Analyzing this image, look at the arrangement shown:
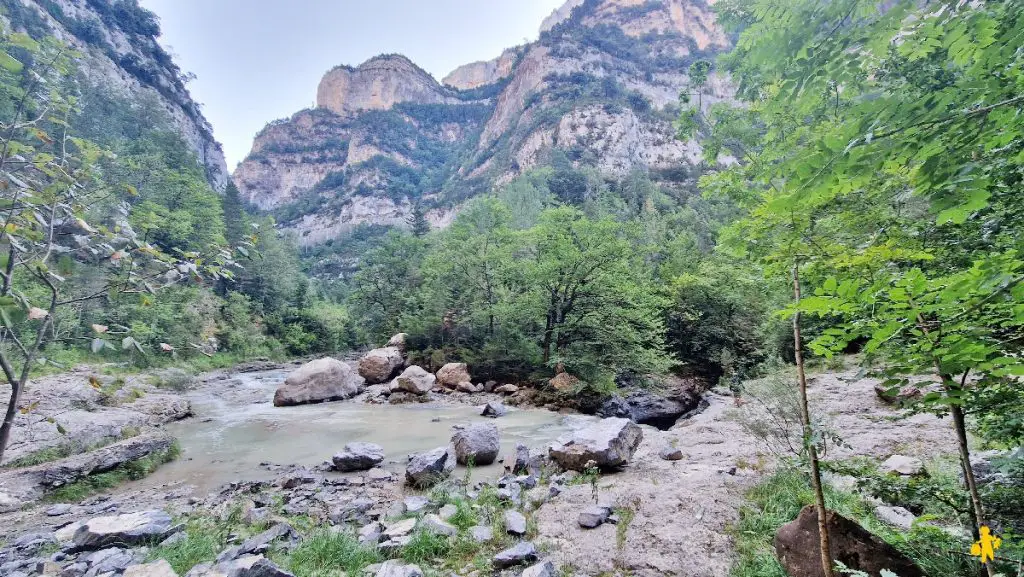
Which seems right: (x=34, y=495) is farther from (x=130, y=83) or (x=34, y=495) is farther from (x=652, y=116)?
(x=652, y=116)

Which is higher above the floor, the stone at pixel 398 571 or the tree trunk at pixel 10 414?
the tree trunk at pixel 10 414

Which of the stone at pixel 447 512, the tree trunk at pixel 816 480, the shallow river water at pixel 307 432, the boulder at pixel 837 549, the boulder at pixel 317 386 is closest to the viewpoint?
the tree trunk at pixel 816 480

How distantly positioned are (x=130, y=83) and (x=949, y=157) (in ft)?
268

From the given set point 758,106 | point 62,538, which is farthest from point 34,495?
point 758,106

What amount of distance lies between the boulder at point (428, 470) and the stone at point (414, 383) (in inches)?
372

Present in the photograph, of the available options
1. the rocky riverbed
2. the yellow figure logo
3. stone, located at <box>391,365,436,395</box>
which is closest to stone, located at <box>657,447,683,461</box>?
the rocky riverbed

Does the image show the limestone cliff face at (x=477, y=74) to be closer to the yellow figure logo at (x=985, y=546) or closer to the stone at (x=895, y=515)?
the stone at (x=895, y=515)

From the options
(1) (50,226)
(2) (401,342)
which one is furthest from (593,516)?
(2) (401,342)

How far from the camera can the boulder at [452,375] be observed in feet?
58.9

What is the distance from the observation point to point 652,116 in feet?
275

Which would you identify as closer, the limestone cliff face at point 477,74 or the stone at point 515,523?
the stone at point 515,523

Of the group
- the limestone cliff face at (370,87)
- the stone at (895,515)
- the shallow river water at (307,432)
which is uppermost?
the limestone cliff face at (370,87)

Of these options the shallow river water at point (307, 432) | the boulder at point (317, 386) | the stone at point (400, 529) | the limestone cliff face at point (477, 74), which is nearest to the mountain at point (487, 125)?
the limestone cliff face at point (477, 74)

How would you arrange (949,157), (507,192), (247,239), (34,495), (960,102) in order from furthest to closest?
(507,192), (34,495), (247,239), (960,102), (949,157)
